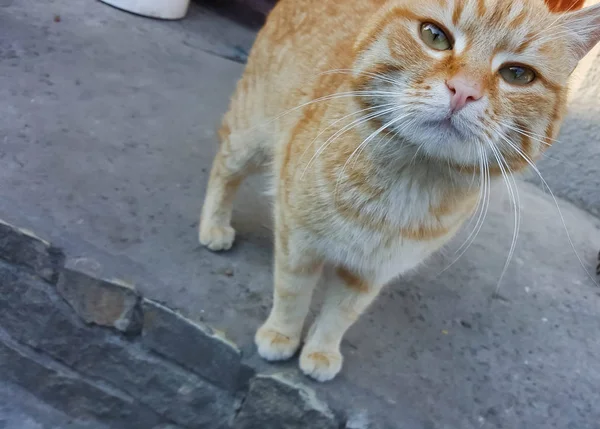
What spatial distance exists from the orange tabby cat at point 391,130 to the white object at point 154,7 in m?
2.33

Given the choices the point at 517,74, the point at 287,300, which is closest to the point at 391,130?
the point at 517,74

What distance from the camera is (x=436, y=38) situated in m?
1.30

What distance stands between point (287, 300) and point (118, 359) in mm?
693

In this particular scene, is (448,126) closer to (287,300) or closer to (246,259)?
(287,300)

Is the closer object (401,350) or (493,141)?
(493,141)

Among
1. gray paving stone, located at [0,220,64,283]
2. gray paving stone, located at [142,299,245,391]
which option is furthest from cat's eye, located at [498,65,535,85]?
gray paving stone, located at [0,220,64,283]

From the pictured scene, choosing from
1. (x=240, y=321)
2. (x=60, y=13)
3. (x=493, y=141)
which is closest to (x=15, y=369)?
(x=240, y=321)

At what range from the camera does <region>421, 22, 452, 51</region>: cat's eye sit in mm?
1293

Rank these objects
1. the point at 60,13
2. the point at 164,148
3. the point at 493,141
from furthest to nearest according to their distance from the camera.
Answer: the point at 60,13 → the point at 164,148 → the point at 493,141

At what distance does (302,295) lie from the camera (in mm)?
1712

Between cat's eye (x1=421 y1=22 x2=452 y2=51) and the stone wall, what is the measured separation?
104 cm

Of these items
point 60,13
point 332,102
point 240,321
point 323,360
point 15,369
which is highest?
point 332,102

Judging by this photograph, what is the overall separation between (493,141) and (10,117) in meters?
2.04

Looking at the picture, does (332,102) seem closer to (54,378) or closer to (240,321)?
(240,321)
